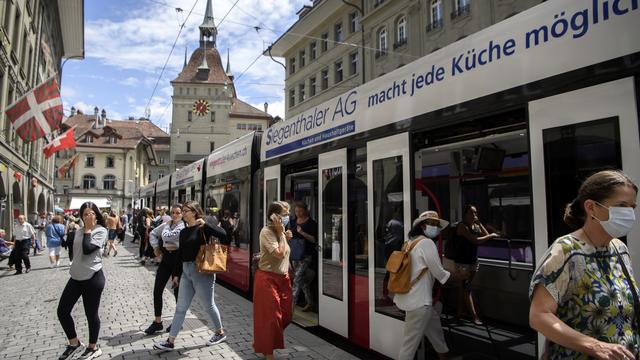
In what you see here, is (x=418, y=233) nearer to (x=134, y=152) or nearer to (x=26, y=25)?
(x=26, y=25)

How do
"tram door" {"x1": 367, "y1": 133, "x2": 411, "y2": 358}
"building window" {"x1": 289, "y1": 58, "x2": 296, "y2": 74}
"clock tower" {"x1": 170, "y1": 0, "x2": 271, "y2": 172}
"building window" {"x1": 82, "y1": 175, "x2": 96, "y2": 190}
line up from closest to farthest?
1. "tram door" {"x1": 367, "y1": 133, "x2": 411, "y2": 358}
2. "building window" {"x1": 289, "y1": 58, "x2": 296, "y2": 74}
3. "building window" {"x1": 82, "y1": 175, "x2": 96, "y2": 190}
4. "clock tower" {"x1": 170, "y1": 0, "x2": 271, "y2": 172}

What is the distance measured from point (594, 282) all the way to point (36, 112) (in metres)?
15.3

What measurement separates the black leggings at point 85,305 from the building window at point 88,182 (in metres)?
68.7

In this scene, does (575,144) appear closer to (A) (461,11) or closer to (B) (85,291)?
(B) (85,291)

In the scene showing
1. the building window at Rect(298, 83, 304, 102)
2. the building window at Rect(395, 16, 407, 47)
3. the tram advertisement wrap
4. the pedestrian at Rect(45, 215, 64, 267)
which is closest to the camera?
the tram advertisement wrap

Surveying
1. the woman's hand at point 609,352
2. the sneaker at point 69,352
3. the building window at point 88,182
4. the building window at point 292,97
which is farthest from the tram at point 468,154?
the building window at point 88,182

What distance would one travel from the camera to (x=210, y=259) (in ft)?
18.0

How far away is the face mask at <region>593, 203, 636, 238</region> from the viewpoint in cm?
199

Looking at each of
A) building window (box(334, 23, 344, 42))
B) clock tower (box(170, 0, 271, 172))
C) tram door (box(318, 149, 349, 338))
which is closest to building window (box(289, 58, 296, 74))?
building window (box(334, 23, 344, 42))

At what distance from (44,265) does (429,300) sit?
15465 millimetres

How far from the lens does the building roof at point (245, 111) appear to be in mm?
85188

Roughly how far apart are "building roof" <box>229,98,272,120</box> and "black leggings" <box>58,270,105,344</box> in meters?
81.5

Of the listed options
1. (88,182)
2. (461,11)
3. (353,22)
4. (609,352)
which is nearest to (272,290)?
(609,352)

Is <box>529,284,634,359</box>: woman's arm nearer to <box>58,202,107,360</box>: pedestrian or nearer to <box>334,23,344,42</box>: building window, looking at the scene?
<box>58,202,107,360</box>: pedestrian
